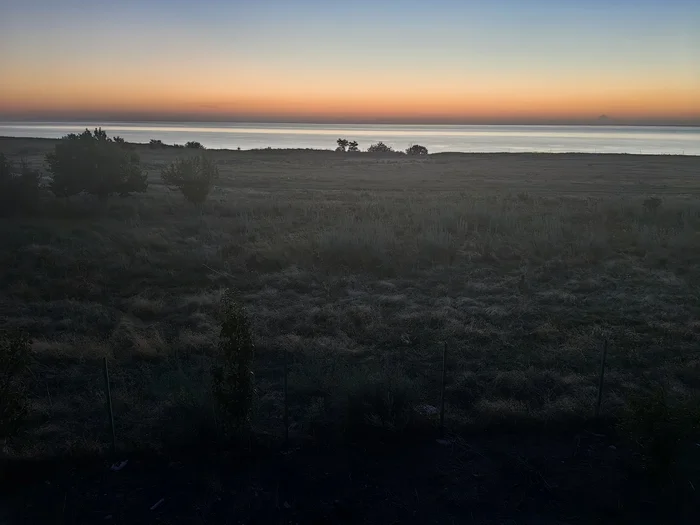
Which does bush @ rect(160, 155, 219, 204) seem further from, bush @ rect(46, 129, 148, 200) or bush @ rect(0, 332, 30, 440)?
bush @ rect(0, 332, 30, 440)

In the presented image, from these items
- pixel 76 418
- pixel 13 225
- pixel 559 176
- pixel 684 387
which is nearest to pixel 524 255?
pixel 684 387

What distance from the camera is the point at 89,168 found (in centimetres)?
2600

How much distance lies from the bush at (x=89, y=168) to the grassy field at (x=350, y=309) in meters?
1.75

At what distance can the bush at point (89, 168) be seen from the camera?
25656 mm

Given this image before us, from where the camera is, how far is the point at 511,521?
4977 millimetres

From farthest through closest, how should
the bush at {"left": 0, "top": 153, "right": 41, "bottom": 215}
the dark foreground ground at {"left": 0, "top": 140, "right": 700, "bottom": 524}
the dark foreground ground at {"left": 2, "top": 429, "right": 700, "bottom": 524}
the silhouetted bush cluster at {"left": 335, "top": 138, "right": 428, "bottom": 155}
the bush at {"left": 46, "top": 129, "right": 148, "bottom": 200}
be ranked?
the silhouetted bush cluster at {"left": 335, "top": 138, "right": 428, "bottom": 155} < the bush at {"left": 46, "top": 129, "right": 148, "bottom": 200} < the bush at {"left": 0, "top": 153, "right": 41, "bottom": 215} < the dark foreground ground at {"left": 0, "top": 140, "right": 700, "bottom": 524} < the dark foreground ground at {"left": 2, "top": 429, "right": 700, "bottom": 524}

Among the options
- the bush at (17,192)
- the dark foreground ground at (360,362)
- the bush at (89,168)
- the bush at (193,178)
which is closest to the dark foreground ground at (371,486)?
the dark foreground ground at (360,362)

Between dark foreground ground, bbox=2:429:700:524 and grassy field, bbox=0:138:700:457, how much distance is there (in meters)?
0.44

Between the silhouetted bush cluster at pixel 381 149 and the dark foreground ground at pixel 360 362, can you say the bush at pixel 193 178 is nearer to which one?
the dark foreground ground at pixel 360 362

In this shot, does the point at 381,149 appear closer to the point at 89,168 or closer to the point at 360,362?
the point at 89,168

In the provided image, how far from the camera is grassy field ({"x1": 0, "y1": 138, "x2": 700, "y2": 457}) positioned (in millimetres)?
6988

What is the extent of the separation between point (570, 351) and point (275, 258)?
8.84 meters

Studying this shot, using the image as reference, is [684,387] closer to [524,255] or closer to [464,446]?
[464,446]

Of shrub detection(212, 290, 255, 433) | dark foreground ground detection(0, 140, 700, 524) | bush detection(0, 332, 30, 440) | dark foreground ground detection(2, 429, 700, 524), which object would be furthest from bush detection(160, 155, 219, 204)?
dark foreground ground detection(2, 429, 700, 524)
